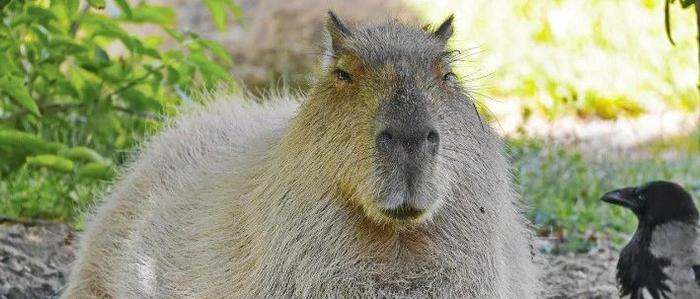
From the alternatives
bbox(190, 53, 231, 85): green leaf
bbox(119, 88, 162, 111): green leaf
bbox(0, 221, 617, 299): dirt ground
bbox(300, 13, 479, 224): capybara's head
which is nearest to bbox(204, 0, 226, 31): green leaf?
bbox(190, 53, 231, 85): green leaf

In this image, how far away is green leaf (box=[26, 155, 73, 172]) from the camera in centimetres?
573

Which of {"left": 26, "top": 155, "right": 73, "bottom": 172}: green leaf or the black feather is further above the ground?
the black feather

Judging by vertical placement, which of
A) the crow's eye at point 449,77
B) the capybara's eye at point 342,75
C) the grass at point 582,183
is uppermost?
the crow's eye at point 449,77

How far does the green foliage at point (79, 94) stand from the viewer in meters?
5.69

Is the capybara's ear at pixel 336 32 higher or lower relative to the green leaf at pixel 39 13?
higher

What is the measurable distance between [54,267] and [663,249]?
302cm

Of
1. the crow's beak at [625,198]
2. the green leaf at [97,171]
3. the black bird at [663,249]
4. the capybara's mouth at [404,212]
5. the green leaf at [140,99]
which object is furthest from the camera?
the green leaf at [140,99]

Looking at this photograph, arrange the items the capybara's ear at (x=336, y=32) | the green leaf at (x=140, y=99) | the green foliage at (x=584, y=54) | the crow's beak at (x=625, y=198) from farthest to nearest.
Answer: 1. the green foliage at (x=584, y=54)
2. the green leaf at (x=140, y=99)
3. the crow's beak at (x=625, y=198)
4. the capybara's ear at (x=336, y=32)

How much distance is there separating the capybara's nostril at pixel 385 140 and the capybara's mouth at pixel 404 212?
0.59 ft

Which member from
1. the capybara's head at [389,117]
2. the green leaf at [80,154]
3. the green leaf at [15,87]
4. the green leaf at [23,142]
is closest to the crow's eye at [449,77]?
the capybara's head at [389,117]

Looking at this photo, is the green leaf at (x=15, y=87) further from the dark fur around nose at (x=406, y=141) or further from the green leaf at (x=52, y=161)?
the dark fur around nose at (x=406, y=141)

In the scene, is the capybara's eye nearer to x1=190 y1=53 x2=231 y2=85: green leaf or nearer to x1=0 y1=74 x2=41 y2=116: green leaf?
x1=0 y1=74 x2=41 y2=116: green leaf

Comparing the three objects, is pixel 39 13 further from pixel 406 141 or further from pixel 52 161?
pixel 406 141

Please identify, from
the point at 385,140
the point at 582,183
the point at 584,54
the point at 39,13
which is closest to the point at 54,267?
the point at 39,13
